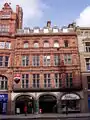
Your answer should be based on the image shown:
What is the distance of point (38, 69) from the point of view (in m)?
35.3

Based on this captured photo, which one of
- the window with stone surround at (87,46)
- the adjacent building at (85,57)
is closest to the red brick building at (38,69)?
the adjacent building at (85,57)

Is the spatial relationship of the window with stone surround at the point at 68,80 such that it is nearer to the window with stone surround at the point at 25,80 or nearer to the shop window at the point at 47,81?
the shop window at the point at 47,81

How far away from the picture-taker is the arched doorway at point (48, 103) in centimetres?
3411

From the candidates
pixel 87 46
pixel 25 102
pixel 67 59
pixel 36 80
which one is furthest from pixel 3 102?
pixel 87 46

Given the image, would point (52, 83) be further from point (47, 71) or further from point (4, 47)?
point (4, 47)

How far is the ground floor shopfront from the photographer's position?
3344cm

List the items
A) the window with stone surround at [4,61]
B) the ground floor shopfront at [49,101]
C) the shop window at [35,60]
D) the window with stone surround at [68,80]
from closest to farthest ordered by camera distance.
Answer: the ground floor shopfront at [49,101] → the window with stone surround at [68,80] → the window with stone surround at [4,61] → the shop window at [35,60]

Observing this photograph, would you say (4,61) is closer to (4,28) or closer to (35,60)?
(35,60)

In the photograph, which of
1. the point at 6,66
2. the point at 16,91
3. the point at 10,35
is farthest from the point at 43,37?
the point at 16,91

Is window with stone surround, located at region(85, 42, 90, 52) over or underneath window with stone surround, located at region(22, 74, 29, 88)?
over

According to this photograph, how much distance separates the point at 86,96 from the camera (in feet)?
110

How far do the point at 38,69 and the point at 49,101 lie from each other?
19.5 feet

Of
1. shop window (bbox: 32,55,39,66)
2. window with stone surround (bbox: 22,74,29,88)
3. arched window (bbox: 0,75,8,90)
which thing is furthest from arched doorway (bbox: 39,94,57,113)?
arched window (bbox: 0,75,8,90)

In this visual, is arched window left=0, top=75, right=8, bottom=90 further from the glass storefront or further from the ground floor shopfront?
the ground floor shopfront
